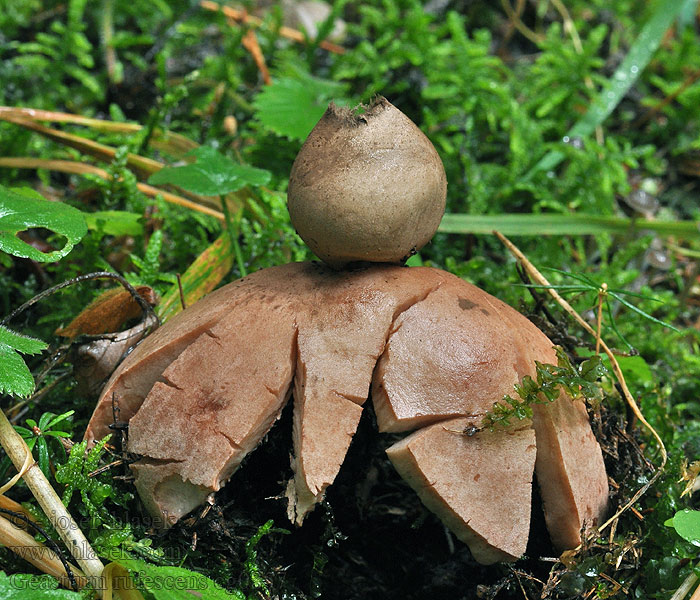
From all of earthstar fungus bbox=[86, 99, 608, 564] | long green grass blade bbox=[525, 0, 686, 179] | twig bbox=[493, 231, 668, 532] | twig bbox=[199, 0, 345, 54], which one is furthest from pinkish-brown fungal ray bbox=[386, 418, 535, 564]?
twig bbox=[199, 0, 345, 54]

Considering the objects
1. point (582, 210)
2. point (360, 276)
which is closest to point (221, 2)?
point (582, 210)

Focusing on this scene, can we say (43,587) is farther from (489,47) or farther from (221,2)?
(489,47)

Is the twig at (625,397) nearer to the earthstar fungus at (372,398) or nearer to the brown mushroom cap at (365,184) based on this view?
the earthstar fungus at (372,398)

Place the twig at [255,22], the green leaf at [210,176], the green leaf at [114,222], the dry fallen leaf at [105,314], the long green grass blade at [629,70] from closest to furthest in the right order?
1. the dry fallen leaf at [105,314]
2. the green leaf at [210,176]
3. the green leaf at [114,222]
4. the long green grass blade at [629,70]
5. the twig at [255,22]

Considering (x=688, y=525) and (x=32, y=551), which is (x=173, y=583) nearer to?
(x=32, y=551)

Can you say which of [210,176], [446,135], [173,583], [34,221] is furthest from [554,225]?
[173,583]

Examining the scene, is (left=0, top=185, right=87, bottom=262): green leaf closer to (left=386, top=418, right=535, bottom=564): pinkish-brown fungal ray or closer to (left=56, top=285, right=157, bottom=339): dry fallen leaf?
(left=56, top=285, right=157, bottom=339): dry fallen leaf

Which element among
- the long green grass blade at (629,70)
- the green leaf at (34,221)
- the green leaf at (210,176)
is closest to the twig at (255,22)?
the long green grass blade at (629,70)
